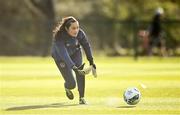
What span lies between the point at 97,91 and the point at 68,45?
149 inches

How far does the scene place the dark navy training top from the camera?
14805 millimetres

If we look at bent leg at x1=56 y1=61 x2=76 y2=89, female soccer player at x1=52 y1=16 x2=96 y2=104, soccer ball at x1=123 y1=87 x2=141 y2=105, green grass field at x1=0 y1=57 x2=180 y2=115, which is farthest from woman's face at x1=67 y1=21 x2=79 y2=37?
soccer ball at x1=123 y1=87 x2=141 y2=105

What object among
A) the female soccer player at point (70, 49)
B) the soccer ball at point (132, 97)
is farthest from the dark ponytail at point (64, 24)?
the soccer ball at point (132, 97)

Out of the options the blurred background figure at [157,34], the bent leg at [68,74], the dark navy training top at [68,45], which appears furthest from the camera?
the blurred background figure at [157,34]

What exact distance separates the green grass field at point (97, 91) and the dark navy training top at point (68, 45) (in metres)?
0.97

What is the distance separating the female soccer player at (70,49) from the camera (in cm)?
1468

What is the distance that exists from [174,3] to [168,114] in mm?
34319

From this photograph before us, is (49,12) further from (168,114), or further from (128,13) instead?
(168,114)

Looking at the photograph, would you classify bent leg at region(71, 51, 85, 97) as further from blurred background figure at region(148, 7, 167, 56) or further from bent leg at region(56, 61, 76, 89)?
blurred background figure at region(148, 7, 167, 56)

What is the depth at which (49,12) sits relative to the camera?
40.7 m

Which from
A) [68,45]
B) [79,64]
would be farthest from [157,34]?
[68,45]

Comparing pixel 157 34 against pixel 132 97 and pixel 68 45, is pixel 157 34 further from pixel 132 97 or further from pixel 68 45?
pixel 132 97

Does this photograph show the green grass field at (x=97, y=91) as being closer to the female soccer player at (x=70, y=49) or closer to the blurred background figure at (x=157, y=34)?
the female soccer player at (x=70, y=49)

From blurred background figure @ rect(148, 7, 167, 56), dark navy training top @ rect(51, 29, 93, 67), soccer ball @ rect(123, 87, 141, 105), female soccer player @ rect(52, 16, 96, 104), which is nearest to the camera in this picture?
soccer ball @ rect(123, 87, 141, 105)
